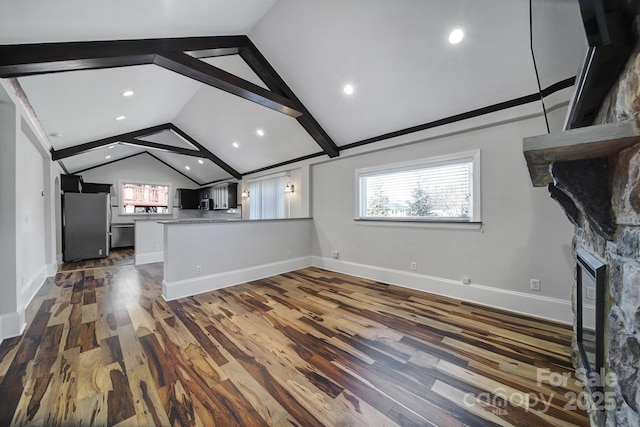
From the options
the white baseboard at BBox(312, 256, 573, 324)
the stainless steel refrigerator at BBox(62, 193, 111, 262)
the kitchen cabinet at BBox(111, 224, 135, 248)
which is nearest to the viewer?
the white baseboard at BBox(312, 256, 573, 324)

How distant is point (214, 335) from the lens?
89.4 inches

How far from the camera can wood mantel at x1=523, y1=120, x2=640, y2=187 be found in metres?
0.73

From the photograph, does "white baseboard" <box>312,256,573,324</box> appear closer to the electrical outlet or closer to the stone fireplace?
the electrical outlet

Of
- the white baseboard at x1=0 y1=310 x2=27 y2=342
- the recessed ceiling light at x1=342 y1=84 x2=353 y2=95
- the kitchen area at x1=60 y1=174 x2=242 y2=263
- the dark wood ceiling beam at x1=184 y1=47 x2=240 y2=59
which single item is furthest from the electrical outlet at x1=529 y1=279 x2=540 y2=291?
the kitchen area at x1=60 y1=174 x2=242 y2=263

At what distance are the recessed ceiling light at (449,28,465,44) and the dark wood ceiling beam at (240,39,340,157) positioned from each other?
7.29ft

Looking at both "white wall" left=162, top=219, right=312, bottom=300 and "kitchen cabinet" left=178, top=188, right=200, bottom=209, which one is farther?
"kitchen cabinet" left=178, top=188, right=200, bottom=209

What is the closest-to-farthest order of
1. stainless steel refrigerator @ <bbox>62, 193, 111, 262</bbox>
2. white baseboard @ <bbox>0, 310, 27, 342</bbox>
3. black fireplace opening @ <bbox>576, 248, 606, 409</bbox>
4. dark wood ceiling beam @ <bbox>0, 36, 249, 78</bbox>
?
black fireplace opening @ <bbox>576, 248, 606, 409</bbox>
dark wood ceiling beam @ <bbox>0, 36, 249, 78</bbox>
white baseboard @ <bbox>0, 310, 27, 342</bbox>
stainless steel refrigerator @ <bbox>62, 193, 111, 262</bbox>

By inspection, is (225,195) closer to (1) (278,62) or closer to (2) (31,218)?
(2) (31,218)

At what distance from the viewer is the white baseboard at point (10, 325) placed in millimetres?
2213

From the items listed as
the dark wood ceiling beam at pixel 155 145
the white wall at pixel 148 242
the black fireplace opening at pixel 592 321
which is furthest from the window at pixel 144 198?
the black fireplace opening at pixel 592 321

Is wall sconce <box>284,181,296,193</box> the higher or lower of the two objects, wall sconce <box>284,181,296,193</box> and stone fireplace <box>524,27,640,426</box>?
the higher

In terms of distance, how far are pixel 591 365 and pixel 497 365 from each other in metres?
0.66

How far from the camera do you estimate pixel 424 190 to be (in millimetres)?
3492

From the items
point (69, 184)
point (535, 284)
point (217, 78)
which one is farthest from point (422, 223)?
point (69, 184)
